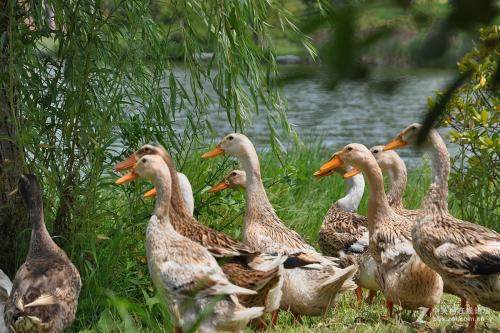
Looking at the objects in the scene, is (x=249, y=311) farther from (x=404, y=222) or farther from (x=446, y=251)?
(x=404, y=222)

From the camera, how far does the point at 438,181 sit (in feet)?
22.7

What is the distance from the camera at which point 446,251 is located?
6250mm

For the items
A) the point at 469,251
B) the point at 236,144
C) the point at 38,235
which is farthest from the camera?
the point at 236,144

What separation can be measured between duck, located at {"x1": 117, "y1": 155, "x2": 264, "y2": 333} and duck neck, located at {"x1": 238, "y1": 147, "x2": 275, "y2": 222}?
4.45 feet

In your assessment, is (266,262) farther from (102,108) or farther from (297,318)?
(102,108)

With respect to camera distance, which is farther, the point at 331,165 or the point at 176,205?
the point at 331,165

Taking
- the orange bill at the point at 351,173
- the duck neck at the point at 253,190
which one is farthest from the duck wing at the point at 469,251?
the orange bill at the point at 351,173

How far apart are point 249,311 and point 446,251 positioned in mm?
1465

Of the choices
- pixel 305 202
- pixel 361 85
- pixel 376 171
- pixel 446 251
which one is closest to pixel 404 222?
pixel 376 171

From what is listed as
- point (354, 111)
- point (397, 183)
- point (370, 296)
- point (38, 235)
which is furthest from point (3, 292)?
point (354, 111)

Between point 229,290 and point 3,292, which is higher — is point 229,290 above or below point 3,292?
above

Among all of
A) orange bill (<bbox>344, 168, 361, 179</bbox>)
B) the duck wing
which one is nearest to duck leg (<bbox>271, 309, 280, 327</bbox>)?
the duck wing

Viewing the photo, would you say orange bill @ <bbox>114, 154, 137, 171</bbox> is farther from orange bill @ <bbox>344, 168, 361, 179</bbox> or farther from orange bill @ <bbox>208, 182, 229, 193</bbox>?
orange bill @ <bbox>344, 168, 361, 179</bbox>

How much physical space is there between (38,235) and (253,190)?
1763 mm
